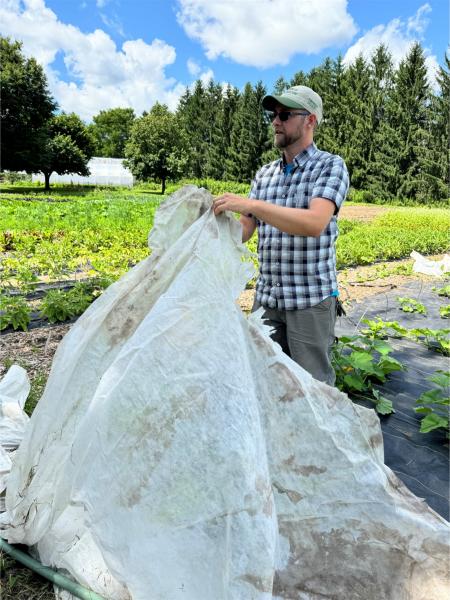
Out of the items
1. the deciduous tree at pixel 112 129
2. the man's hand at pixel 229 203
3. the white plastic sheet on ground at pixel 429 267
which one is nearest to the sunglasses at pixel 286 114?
the man's hand at pixel 229 203

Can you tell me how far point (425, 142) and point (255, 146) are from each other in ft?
45.0

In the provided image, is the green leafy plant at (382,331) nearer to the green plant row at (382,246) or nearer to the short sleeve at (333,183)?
the short sleeve at (333,183)

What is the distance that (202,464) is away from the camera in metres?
1.05

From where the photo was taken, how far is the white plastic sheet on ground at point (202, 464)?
3.44ft

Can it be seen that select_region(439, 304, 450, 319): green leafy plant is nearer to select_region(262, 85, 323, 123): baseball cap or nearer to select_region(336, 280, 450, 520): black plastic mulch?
select_region(336, 280, 450, 520): black plastic mulch

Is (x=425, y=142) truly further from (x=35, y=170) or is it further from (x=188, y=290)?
(x=188, y=290)

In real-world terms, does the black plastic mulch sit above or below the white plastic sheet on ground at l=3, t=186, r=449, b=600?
below

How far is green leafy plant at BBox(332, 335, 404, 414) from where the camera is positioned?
3.03m

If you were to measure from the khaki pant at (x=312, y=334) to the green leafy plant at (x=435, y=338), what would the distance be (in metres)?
2.13

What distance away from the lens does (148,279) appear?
1.42m

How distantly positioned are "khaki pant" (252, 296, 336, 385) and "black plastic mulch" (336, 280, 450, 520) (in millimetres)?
752

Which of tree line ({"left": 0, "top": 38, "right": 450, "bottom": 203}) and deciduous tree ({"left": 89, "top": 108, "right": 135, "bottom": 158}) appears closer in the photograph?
tree line ({"left": 0, "top": 38, "right": 450, "bottom": 203})

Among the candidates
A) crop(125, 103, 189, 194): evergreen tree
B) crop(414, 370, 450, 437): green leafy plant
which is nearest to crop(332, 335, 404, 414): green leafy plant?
crop(414, 370, 450, 437): green leafy plant

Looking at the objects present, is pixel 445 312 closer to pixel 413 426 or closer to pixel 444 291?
pixel 444 291
